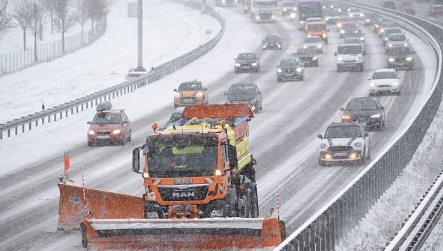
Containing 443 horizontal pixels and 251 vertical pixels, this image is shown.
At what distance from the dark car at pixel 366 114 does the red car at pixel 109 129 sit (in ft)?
29.0

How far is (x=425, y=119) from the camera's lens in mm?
41969

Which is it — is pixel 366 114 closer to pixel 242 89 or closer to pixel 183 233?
pixel 242 89

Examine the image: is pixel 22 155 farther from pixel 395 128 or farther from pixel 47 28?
pixel 47 28

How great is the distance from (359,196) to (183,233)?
6144 mm

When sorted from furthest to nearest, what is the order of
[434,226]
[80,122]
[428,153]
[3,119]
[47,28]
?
1. [47,28]
2. [3,119]
3. [80,122]
4. [428,153]
5. [434,226]

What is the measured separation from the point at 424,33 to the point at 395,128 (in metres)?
40.0

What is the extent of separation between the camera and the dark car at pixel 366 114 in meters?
46.4

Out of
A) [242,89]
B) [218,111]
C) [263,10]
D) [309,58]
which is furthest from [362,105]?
[263,10]

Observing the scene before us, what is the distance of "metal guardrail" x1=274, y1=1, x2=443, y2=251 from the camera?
20781 millimetres

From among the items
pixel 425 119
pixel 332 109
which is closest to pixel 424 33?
pixel 332 109

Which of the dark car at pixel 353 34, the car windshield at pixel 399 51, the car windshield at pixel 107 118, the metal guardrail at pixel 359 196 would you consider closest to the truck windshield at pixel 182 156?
the metal guardrail at pixel 359 196

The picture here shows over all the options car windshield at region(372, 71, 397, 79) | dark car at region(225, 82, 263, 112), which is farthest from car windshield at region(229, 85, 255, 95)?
car windshield at region(372, 71, 397, 79)

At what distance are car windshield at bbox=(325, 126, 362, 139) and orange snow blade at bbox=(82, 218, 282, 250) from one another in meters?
17.5

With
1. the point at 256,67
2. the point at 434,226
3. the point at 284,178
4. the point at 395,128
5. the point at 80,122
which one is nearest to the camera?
the point at 434,226
